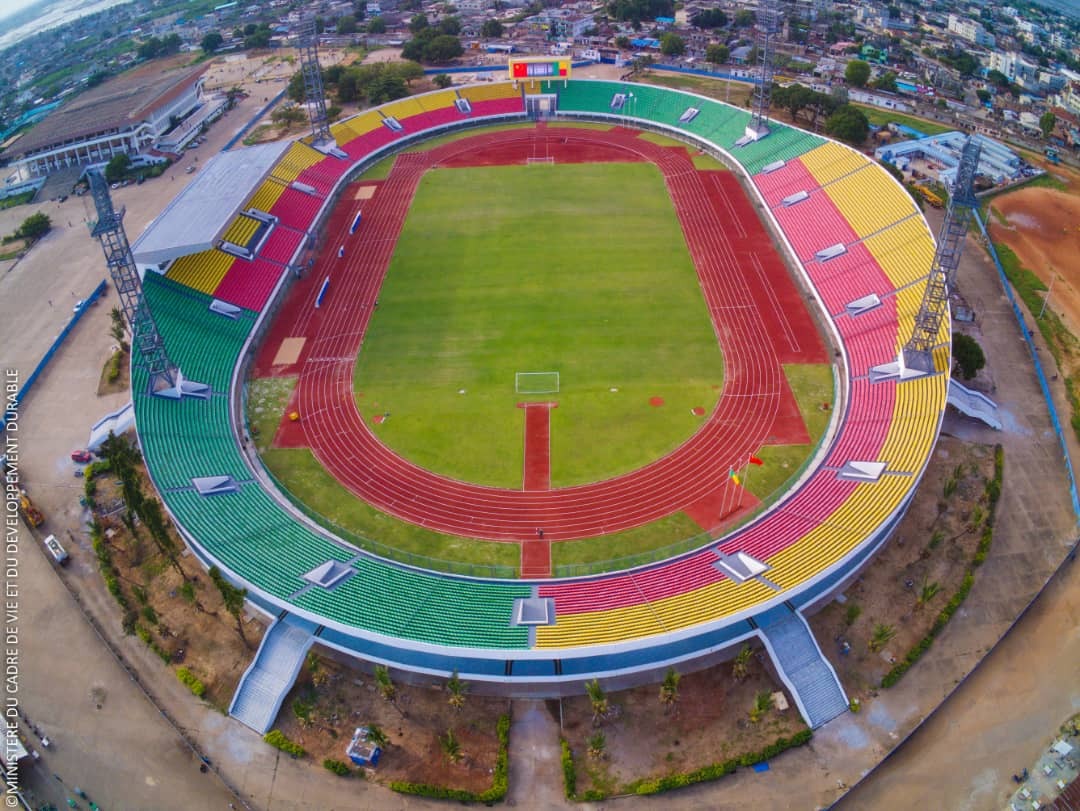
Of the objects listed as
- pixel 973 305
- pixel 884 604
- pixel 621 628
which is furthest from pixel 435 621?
pixel 973 305

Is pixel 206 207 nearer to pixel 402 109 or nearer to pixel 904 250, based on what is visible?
pixel 402 109

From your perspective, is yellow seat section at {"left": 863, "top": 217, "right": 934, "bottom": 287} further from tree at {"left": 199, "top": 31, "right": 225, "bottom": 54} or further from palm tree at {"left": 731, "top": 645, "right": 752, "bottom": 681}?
tree at {"left": 199, "top": 31, "right": 225, "bottom": 54}

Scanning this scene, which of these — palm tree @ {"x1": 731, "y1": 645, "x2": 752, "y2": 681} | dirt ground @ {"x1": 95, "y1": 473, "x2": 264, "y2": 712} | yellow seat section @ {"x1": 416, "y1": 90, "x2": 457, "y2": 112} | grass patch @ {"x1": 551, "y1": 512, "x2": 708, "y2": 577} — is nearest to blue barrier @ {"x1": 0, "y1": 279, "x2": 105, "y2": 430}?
dirt ground @ {"x1": 95, "y1": 473, "x2": 264, "y2": 712}

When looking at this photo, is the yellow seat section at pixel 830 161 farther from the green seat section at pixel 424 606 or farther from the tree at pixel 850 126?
the green seat section at pixel 424 606

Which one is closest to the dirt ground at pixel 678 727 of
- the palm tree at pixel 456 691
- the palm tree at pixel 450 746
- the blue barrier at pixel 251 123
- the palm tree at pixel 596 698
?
the palm tree at pixel 596 698

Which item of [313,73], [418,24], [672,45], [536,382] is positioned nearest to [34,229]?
[313,73]

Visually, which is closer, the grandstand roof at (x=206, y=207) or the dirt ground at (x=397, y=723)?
the dirt ground at (x=397, y=723)
